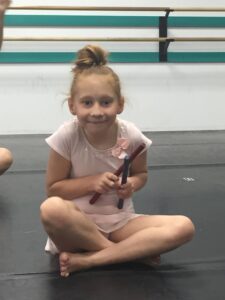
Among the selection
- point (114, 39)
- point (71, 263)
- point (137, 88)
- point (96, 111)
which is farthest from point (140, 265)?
point (137, 88)

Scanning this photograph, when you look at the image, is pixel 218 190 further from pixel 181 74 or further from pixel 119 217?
pixel 181 74

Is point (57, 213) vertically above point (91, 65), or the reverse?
point (91, 65)

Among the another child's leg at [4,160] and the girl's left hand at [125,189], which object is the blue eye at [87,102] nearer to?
the girl's left hand at [125,189]

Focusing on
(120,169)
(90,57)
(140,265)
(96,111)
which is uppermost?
(90,57)

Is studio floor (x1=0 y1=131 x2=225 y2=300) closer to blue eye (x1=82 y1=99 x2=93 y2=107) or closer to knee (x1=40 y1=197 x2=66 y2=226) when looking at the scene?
knee (x1=40 y1=197 x2=66 y2=226)

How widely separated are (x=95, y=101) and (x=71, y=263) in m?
0.37

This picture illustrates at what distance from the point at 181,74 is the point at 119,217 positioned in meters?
2.04

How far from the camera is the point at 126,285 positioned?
1.05 m

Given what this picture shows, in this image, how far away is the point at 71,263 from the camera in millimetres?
1104

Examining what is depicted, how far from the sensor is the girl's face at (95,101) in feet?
3.63

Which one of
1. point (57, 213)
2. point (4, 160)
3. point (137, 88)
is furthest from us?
point (137, 88)

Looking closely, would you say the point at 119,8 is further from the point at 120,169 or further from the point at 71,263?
the point at 71,263

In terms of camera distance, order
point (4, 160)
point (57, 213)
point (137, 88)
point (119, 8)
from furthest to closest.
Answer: point (137, 88), point (119, 8), point (4, 160), point (57, 213)

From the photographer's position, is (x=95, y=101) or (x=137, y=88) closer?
(x=95, y=101)
